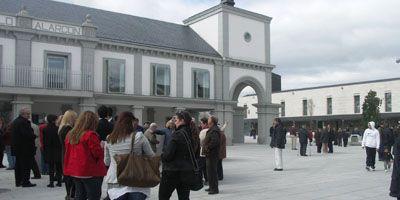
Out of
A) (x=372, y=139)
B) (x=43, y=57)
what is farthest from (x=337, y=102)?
(x=372, y=139)

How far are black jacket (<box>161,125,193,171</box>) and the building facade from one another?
2020cm

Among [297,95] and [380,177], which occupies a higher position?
[297,95]

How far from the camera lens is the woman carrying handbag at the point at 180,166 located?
6.93m

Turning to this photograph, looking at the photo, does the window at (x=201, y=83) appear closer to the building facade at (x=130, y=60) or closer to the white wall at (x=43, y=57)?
the building facade at (x=130, y=60)

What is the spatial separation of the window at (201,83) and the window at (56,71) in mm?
9897

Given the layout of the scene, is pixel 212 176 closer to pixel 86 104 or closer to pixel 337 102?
pixel 86 104

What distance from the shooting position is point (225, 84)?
118 feet

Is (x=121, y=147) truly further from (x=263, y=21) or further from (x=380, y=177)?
(x=263, y=21)

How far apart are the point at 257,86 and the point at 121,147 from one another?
33.2 m

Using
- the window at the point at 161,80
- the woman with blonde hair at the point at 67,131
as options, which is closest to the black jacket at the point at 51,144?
the woman with blonde hair at the point at 67,131

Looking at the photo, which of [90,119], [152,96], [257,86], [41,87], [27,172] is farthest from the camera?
[257,86]

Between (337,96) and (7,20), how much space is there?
5222cm

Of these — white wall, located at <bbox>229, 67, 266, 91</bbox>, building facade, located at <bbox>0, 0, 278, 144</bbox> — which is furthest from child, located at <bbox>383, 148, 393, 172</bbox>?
white wall, located at <bbox>229, 67, 266, 91</bbox>

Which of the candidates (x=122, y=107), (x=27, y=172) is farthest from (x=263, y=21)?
(x=27, y=172)
